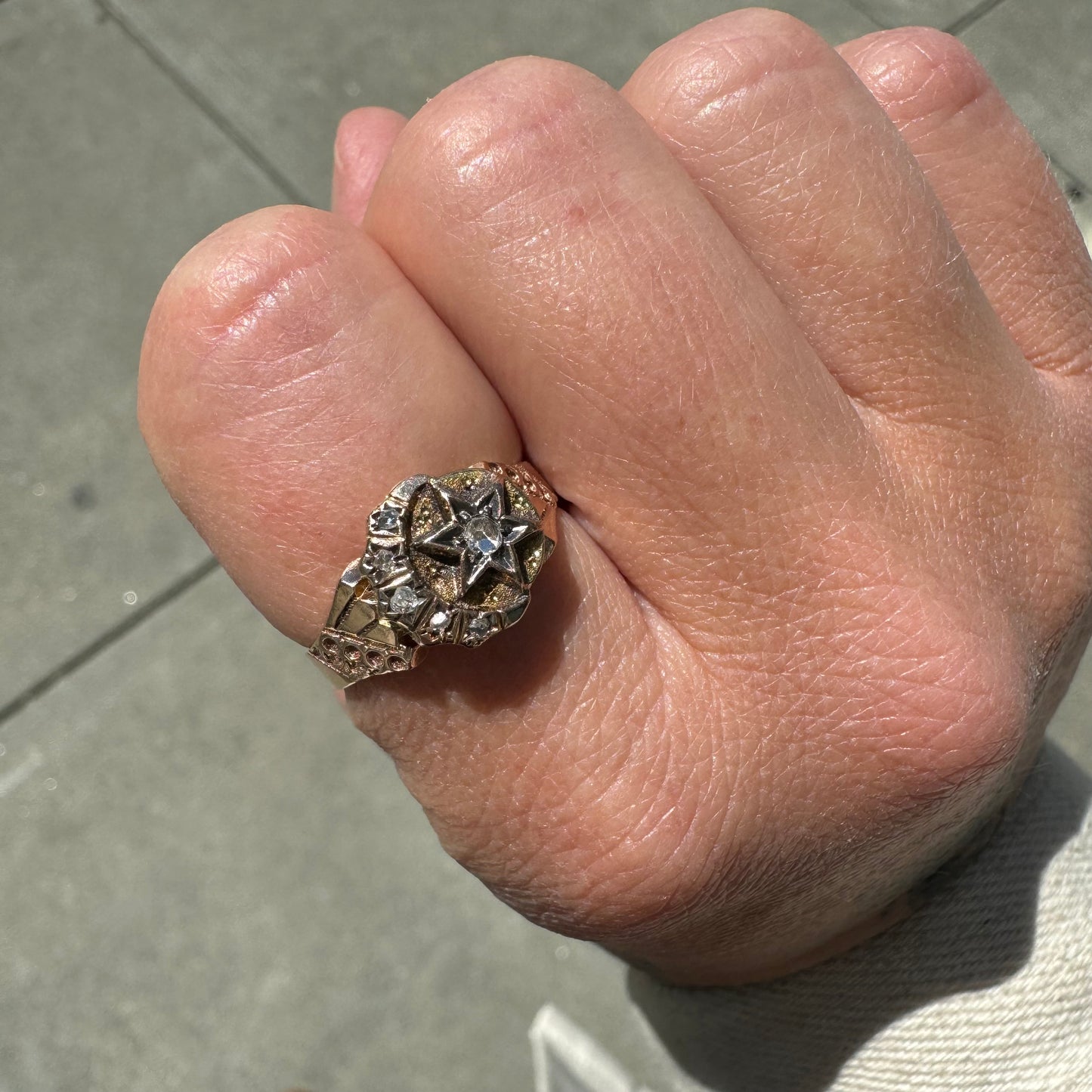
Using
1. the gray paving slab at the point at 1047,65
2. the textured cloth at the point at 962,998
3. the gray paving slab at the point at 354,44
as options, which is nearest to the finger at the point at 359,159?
the textured cloth at the point at 962,998

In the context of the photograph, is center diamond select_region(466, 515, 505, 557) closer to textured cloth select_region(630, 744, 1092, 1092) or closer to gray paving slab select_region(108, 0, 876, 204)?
textured cloth select_region(630, 744, 1092, 1092)

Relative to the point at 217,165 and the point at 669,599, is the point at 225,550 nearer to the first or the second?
the point at 669,599

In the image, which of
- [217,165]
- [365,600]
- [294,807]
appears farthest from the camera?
[217,165]

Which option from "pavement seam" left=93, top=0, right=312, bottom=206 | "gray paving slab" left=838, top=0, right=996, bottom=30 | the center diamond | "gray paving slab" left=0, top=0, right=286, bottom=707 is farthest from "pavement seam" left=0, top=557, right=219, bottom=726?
"gray paving slab" left=838, top=0, right=996, bottom=30

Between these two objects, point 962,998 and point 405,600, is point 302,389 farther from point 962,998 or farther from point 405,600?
point 962,998

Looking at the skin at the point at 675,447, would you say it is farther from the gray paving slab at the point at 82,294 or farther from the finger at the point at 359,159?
the gray paving slab at the point at 82,294

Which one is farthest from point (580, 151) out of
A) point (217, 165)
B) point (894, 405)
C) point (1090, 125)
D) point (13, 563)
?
point (1090, 125)

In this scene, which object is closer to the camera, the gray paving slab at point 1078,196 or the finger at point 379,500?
the finger at point 379,500
